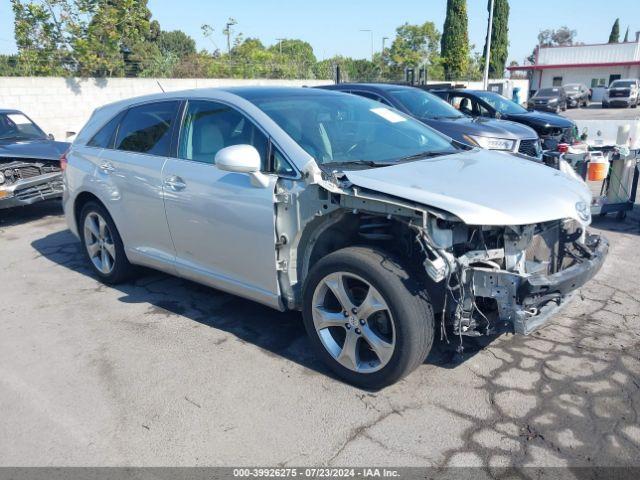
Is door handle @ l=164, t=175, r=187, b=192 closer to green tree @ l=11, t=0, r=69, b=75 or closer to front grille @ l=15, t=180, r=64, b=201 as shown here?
front grille @ l=15, t=180, r=64, b=201

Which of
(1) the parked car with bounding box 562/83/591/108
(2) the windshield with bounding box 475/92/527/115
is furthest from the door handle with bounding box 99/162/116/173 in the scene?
(1) the parked car with bounding box 562/83/591/108

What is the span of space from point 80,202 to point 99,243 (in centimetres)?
48

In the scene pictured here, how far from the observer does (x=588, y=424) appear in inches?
114

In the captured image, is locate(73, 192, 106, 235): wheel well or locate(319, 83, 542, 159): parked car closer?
locate(73, 192, 106, 235): wheel well

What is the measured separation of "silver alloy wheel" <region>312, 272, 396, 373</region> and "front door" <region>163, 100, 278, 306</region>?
43 centimetres

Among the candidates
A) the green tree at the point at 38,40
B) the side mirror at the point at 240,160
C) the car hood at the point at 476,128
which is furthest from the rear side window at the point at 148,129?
the green tree at the point at 38,40

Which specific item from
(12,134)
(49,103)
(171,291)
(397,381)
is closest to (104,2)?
(49,103)

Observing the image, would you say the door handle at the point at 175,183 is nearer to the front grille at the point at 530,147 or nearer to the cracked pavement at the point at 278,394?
the cracked pavement at the point at 278,394

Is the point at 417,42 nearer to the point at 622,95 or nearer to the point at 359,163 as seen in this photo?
the point at 622,95

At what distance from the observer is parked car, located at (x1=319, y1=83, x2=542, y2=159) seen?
8.38 meters

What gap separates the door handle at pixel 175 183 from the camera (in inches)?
157

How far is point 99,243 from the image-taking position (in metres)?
5.19

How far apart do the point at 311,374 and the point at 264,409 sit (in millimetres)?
459

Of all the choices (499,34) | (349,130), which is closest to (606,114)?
(499,34)
